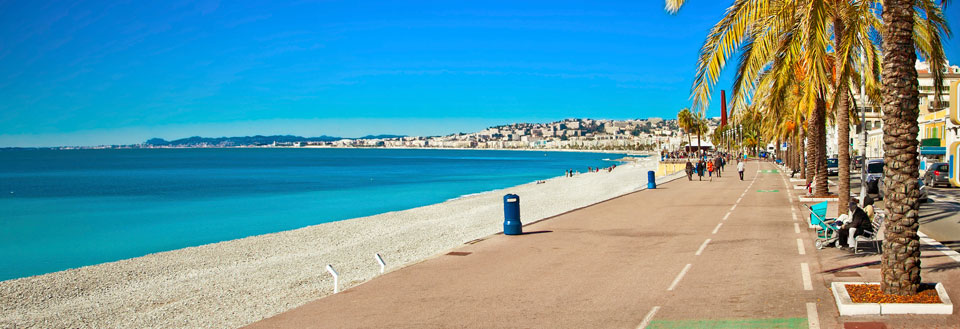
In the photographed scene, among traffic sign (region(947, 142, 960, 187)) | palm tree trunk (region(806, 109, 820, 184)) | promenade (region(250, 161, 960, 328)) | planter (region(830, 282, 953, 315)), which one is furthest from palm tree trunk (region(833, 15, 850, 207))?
palm tree trunk (region(806, 109, 820, 184))

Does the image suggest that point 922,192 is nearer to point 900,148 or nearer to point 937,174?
point 937,174

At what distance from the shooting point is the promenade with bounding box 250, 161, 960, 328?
25.0 ft

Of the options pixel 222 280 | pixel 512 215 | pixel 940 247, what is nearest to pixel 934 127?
pixel 940 247

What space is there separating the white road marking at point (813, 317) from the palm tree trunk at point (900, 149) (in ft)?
2.66

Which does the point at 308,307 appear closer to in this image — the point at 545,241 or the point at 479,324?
the point at 479,324

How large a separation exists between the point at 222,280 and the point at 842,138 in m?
16.5

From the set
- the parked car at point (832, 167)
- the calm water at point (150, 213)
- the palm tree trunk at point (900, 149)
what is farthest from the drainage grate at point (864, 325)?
the parked car at point (832, 167)

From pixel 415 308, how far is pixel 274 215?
3171 cm

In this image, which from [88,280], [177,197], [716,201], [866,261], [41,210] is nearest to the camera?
[866,261]

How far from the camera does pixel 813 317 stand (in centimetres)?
727

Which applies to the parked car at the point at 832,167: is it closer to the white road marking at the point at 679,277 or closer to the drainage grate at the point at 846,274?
the drainage grate at the point at 846,274

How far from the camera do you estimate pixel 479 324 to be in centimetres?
758

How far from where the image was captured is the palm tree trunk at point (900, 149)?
720 centimetres

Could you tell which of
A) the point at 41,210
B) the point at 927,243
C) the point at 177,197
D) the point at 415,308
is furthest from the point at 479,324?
the point at 177,197
